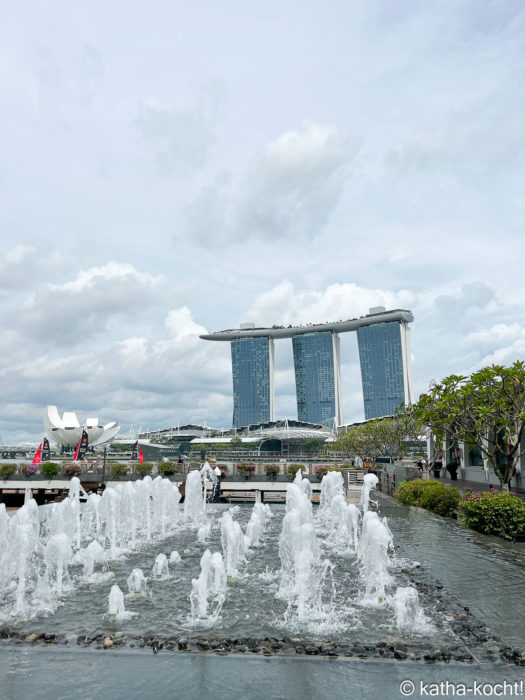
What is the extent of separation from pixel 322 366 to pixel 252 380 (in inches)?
1070

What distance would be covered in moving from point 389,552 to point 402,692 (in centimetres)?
956

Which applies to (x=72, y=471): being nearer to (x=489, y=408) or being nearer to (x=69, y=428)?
(x=489, y=408)

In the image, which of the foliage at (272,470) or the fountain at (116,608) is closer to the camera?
the fountain at (116,608)

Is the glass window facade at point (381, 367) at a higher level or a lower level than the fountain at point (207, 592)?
higher

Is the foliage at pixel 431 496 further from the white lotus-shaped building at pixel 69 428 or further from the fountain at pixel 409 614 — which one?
the white lotus-shaped building at pixel 69 428

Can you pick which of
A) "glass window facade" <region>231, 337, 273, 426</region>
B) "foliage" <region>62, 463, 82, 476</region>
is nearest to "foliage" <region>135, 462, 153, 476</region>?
"foliage" <region>62, 463, 82, 476</region>

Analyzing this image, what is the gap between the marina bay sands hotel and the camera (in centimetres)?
17375

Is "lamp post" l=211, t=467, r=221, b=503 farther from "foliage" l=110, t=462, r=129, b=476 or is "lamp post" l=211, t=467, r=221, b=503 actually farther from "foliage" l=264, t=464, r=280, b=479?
"foliage" l=110, t=462, r=129, b=476

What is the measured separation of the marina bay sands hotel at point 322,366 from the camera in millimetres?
173750

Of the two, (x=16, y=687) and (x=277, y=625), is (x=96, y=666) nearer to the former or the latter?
(x=16, y=687)

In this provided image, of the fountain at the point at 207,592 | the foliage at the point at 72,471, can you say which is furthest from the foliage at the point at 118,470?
the fountain at the point at 207,592

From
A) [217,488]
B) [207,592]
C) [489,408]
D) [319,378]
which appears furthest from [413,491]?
[319,378]

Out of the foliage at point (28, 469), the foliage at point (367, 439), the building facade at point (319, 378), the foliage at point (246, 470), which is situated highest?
the building facade at point (319, 378)

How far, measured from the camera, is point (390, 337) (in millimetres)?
174375
